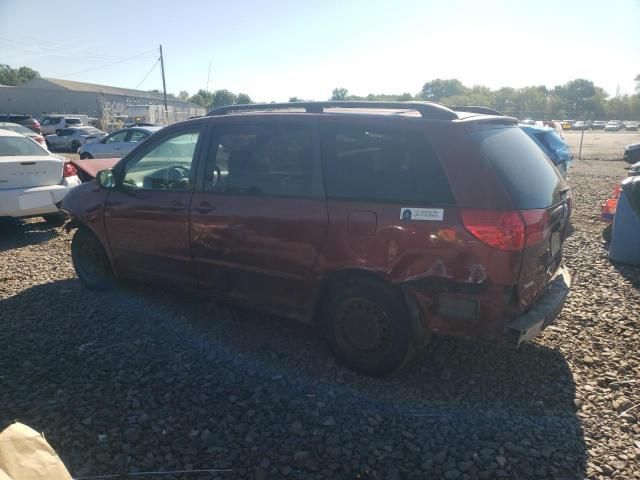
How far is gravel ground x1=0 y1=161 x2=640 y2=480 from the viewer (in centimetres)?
256

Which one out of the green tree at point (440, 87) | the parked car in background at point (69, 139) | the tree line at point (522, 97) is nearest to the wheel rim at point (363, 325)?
the parked car in background at point (69, 139)

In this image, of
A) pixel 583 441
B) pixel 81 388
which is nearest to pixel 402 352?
pixel 583 441

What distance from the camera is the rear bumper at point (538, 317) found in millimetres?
2865

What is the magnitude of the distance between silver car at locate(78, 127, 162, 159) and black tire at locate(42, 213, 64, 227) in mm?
8144

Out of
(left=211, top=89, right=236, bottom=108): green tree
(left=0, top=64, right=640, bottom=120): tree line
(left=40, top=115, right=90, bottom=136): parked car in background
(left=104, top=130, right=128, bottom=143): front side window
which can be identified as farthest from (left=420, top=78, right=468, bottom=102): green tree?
(left=104, top=130, right=128, bottom=143): front side window

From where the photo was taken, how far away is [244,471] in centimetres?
248

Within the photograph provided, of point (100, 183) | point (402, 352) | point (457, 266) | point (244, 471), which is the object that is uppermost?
point (100, 183)

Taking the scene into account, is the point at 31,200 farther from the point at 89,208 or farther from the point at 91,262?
the point at 89,208

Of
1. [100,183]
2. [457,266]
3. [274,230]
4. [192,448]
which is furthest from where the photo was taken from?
[100,183]

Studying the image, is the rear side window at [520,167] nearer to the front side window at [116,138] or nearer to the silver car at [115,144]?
the silver car at [115,144]

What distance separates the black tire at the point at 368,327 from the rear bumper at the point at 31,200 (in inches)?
211

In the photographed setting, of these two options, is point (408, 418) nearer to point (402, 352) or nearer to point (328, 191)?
point (402, 352)

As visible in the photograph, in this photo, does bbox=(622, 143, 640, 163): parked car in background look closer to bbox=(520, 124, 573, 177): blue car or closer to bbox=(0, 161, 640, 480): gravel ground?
bbox=(520, 124, 573, 177): blue car

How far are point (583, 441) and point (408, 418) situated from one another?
986 mm
